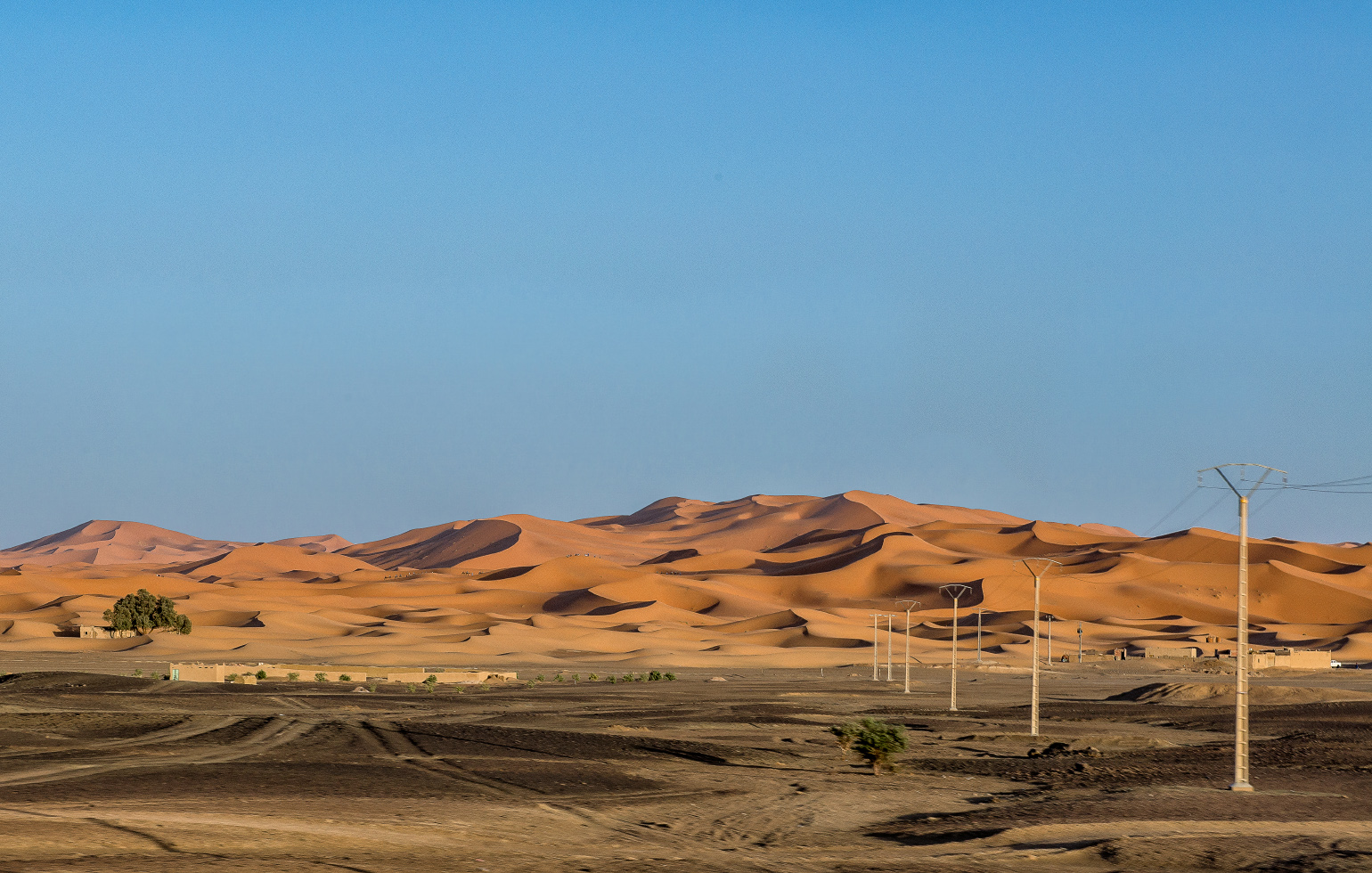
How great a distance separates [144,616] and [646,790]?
93.7 metres

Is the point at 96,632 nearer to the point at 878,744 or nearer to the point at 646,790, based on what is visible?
the point at 878,744

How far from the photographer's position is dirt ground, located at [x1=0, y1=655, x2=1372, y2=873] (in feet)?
64.5

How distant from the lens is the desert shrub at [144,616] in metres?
113

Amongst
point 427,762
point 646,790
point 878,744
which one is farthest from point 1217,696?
point 646,790

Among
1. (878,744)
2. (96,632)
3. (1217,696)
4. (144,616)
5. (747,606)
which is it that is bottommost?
(878,744)

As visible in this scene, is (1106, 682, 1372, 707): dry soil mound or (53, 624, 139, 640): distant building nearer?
(1106, 682, 1372, 707): dry soil mound

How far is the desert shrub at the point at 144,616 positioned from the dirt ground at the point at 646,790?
59763 millimetres

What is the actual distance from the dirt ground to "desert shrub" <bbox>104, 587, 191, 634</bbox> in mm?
59763

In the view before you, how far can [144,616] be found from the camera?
11312 cm

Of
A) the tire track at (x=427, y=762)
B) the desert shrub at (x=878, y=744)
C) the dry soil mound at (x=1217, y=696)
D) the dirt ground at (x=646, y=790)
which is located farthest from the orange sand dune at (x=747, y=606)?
the desert shrub at (x=878, y=744)

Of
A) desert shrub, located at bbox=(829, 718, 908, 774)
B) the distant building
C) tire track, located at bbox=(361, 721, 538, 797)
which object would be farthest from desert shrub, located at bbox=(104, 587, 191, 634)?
desert shrub, located at bbox=(829, 718, 908, 774)

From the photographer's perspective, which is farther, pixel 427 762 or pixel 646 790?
pixel 427 762

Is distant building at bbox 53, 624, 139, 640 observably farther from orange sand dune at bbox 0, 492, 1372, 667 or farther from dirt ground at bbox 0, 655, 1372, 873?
dirt ground at bbox 0, 655, 1372, 873

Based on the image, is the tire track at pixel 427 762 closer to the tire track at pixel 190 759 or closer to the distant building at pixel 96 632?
the tire track at pixel 190 759
